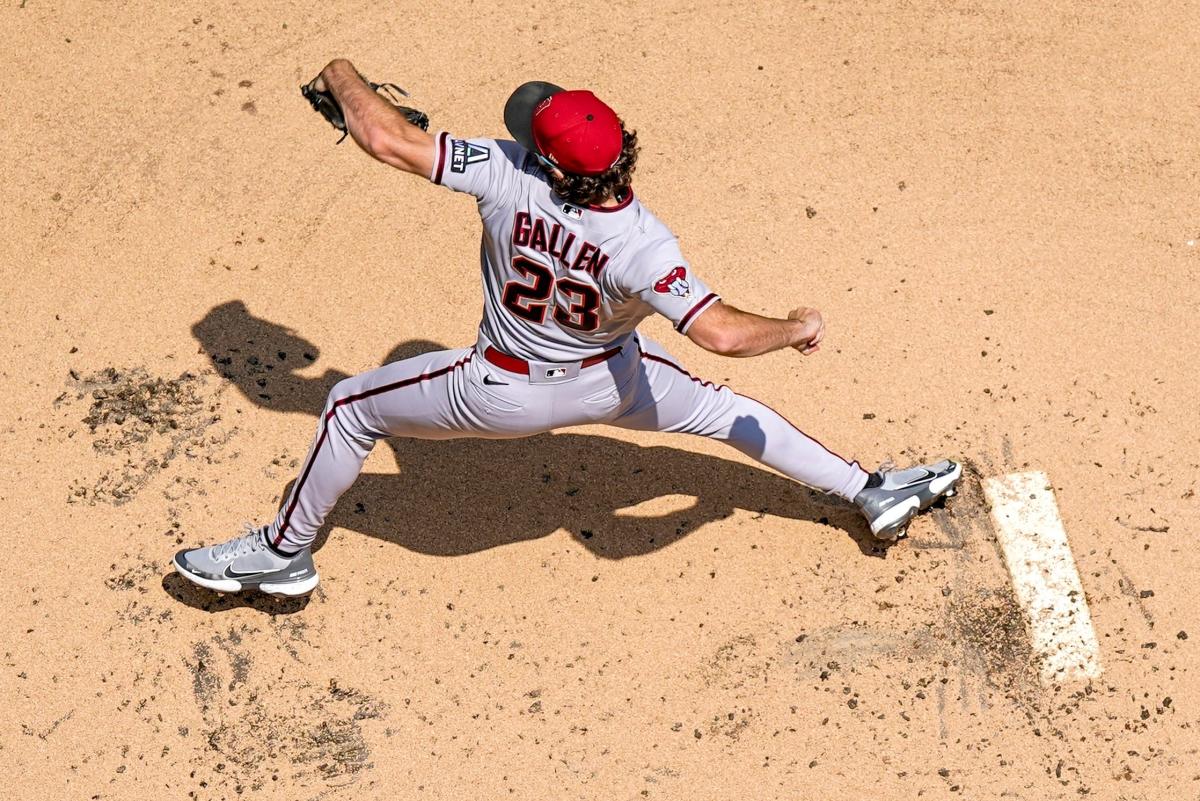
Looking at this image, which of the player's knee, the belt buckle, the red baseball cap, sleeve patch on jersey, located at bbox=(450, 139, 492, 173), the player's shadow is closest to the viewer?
the red baseball cap

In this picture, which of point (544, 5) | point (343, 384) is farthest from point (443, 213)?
point (343, 384)

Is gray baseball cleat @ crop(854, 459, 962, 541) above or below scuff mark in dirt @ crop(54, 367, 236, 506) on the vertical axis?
below

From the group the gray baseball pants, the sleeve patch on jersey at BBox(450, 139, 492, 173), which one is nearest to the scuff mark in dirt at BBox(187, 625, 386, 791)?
the gray baseball pants

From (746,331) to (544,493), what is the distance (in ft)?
5.80

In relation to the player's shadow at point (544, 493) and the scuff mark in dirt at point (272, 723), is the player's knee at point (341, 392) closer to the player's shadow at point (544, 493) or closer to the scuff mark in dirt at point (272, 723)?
the player's shadow at point (544, 493)

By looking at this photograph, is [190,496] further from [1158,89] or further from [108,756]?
[1158,89]

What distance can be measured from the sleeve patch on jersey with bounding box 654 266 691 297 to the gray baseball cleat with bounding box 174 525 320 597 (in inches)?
74.7

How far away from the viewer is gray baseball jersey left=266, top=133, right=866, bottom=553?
3.95 meters

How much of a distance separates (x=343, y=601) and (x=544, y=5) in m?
3.24

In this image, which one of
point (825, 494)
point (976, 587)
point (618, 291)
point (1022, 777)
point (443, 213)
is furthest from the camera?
point (443, 213)

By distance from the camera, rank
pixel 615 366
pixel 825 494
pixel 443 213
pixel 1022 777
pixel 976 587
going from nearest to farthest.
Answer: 1. pixel 615 366
2. pixel 1022 777
3. pixel 976 587
4. pixel 825 494
5. pixel 443 213

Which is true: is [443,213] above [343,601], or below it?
Result: above

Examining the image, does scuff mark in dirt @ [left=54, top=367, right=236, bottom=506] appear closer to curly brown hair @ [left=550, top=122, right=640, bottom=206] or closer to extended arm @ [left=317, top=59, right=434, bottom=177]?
extended arm @ [left=317, top=59, right=434, bottom=177]

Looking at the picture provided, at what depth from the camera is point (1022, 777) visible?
15.5 feet
